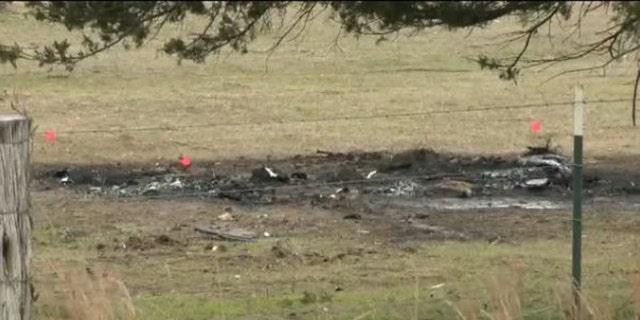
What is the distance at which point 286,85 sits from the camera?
25109 millimetres

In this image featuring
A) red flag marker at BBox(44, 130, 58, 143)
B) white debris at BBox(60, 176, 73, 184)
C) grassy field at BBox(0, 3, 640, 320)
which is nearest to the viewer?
grassy field at BBox(0, 3, 640, 320)

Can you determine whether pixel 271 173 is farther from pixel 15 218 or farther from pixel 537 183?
pixel 15 218

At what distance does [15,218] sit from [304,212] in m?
8.27

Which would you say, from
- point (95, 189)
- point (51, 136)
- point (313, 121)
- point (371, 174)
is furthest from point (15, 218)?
point (313, 121)

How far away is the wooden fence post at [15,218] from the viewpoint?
6086mm

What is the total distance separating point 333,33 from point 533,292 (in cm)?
2259

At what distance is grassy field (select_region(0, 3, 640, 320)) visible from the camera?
9117 millimetres

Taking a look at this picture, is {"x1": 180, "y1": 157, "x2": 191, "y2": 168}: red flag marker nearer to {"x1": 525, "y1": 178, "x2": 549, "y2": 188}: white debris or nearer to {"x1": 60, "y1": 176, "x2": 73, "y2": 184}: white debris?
{"x1": 60, "y1": 176, "x2": 73, "y2": 184}: white debris

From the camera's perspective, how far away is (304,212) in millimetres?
14359

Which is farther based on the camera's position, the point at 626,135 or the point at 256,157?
the point at 626,135

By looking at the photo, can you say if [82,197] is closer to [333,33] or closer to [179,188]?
[179,188]

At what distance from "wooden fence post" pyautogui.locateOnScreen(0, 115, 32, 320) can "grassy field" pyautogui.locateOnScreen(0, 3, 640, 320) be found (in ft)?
2.97

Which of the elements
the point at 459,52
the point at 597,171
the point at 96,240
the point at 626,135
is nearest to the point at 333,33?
the point at 459,52

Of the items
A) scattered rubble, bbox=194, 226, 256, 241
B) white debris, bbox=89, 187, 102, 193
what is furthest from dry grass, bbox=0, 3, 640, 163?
scattered rubble, bbox=194, 226, 256, 241
